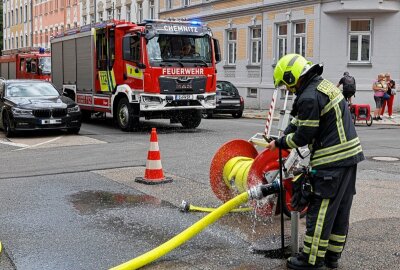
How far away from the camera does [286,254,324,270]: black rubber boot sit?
15.4 ft

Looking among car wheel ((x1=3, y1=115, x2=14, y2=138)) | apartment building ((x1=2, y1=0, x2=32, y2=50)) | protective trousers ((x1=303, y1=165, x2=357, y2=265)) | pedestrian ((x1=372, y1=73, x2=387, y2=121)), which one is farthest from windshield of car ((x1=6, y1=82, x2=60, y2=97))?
apartment building ((x1=2, y1=0, x2=32, y2=50))

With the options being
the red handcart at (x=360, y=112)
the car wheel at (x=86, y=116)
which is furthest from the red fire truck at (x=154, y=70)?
the red handcart at (x=360, y=112)

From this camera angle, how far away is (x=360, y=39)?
2453 centimetres

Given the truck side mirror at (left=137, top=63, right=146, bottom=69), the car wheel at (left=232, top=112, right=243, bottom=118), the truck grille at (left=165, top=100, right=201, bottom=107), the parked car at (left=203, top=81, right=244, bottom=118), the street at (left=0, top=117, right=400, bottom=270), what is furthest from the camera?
the car wheel at (left=232, top=112, right=243, bottom=118)

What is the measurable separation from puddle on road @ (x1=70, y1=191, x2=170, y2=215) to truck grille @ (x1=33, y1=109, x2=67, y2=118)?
24.2 feet

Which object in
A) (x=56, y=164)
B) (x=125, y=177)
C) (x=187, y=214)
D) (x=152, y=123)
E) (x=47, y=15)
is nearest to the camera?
Answer: (x=187, y=214)

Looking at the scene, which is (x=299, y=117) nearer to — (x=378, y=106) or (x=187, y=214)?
(x=187, y=214)

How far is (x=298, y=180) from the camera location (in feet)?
15.7

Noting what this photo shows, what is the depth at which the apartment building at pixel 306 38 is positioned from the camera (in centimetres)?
2412

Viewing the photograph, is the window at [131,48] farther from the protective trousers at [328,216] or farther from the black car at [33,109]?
the protective trousers at [328,216]

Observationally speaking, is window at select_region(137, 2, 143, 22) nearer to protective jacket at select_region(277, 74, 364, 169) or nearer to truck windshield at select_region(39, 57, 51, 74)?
truck windshield at select_region(39, 57, 51, 74)

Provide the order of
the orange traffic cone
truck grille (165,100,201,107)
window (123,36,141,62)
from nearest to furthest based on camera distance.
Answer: the orange traffic cone, window (123,36,141,62), truck grille (165,100,201,107)

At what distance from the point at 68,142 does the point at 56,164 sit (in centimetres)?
353

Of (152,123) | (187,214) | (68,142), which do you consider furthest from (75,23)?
(187,214)
